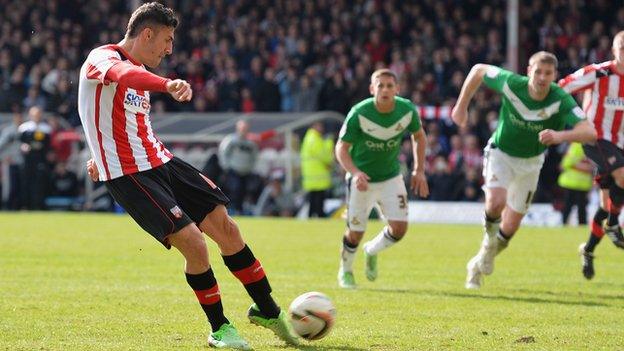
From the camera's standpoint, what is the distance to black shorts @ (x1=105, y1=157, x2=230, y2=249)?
7621 mm

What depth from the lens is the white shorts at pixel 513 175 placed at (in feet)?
38.9

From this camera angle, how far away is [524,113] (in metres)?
11.6

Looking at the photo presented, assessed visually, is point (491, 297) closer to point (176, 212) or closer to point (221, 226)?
point (221, 226)

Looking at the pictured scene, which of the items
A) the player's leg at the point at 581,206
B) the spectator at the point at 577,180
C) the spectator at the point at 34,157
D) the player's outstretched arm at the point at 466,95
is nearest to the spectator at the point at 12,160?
the spectator at the point at 34,157

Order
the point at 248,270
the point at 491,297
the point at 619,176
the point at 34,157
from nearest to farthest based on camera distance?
1. the point at 248,270
2. the point at 491,297
3. the point at 619,176
4. the point at 34,157

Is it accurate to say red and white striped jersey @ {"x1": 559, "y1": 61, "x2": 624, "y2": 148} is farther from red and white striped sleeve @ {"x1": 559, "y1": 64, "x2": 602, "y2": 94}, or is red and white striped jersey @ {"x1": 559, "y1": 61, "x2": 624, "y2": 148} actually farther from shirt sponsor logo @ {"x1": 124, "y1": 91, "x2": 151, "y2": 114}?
shirt sponsor logo @ {"x1": 124, "y1": 91, "x2": 151, "y2": 114}

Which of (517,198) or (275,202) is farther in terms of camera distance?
(275,202)

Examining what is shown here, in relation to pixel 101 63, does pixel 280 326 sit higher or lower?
lower

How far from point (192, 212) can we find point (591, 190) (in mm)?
16197

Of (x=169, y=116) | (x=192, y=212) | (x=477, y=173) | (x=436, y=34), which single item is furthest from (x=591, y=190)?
(x=192, y=212)

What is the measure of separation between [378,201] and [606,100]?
2543 millimetres

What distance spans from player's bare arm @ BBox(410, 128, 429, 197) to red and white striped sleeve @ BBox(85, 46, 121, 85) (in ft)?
15.5

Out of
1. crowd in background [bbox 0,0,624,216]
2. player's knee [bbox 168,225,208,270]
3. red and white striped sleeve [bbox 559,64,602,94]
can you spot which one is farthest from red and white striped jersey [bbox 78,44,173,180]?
crowd in background [bbox 0,0,624,216]

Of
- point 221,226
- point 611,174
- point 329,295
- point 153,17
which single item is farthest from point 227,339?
point 611,174
